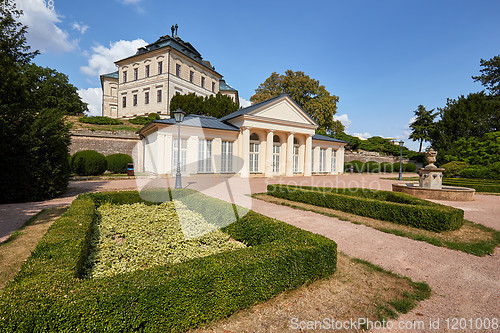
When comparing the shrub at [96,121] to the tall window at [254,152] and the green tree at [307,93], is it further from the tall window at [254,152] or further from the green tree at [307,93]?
the green tree at [307,93]

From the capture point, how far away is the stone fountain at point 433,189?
39.3 ft

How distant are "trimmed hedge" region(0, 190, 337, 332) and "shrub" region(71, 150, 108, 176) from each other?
62.3 feet

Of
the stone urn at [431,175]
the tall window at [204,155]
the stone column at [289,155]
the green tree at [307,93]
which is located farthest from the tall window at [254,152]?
the green tree at [307,93]

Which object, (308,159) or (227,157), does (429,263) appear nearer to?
(227,157)

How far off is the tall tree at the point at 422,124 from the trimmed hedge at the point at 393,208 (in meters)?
49.6

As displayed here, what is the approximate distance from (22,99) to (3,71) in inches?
48.2

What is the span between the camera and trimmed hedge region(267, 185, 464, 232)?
21.4 feet

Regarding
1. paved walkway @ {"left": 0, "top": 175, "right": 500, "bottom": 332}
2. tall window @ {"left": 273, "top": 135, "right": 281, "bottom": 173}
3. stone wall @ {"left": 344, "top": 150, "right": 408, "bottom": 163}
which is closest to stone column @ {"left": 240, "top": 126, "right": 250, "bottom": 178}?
tall window @ {"left": 273, "top": 135, "right": 281, "bottom": 173}

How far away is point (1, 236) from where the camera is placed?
559 cm

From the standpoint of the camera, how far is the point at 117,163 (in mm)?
22578

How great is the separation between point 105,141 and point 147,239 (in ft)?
86.1

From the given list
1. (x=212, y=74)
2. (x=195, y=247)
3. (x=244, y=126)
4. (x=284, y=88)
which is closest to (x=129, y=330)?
(x=195, y=247)

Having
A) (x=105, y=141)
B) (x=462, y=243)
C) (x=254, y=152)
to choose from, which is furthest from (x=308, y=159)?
(x=105, y=141)

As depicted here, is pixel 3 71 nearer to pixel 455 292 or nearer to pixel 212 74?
pixel 455 292
